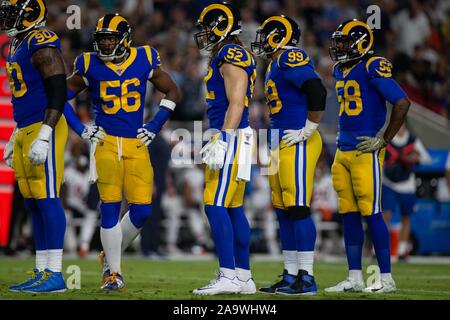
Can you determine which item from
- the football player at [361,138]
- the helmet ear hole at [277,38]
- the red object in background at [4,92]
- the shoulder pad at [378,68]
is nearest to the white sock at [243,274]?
the football player at [361,138]

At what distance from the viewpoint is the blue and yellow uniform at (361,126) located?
788 cm

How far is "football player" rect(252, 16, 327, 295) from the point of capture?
24.0 ft

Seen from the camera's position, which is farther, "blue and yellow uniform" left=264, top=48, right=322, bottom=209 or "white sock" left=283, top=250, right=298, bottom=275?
"white sock" left=283, top=250, right=298, bottom=275

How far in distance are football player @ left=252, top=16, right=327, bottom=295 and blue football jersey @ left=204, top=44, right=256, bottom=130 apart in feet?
1.02

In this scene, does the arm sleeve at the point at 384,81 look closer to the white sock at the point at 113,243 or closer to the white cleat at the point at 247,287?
the white cleat at the point at 247,287

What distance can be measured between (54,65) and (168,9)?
946cm

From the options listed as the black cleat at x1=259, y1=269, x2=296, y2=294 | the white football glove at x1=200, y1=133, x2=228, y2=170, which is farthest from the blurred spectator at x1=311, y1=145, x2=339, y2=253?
the white football glove at x1=200, y1=133, x2=228, y2=170

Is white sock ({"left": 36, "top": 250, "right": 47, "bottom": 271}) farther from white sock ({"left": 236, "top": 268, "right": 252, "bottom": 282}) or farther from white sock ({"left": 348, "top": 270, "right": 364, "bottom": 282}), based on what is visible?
white sock ({"left": 348, "top": 270, "right": 364, "bottom": 282})

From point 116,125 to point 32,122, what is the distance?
0.63 metres

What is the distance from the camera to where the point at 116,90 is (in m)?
7.41

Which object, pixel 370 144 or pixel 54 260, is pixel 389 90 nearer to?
pixel 370 144

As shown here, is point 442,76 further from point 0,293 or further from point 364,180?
point 0,293
